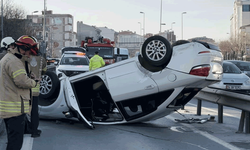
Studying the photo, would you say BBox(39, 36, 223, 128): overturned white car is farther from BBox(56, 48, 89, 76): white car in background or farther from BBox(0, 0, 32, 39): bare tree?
BBox(0, 0, 32, 39): bare tree

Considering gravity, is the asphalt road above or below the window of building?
below

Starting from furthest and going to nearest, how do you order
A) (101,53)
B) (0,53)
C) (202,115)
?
(101,53) → (202,115) → (0,53)

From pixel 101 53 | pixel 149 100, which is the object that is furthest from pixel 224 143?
pixel 101 53

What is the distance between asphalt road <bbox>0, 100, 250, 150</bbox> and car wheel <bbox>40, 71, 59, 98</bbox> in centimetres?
63

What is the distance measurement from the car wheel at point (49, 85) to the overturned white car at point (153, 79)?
3.3 inches

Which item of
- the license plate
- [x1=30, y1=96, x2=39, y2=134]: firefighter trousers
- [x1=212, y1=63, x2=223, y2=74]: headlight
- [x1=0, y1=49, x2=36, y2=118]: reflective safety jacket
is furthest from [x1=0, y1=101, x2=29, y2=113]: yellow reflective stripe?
the license plate

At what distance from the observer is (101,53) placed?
26.3 metres

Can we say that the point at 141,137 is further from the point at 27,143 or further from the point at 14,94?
the point at 14,94

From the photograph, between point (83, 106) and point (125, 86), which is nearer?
point (125, 86)

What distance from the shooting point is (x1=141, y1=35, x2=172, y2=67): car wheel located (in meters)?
7.15

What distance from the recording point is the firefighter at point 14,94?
4543 mm

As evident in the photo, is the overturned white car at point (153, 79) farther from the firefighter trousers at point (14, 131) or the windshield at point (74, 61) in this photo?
the windshield at point (74, 61)

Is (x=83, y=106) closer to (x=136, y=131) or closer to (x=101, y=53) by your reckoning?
(x=136, y=131)

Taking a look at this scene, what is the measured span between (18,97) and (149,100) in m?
3.57
